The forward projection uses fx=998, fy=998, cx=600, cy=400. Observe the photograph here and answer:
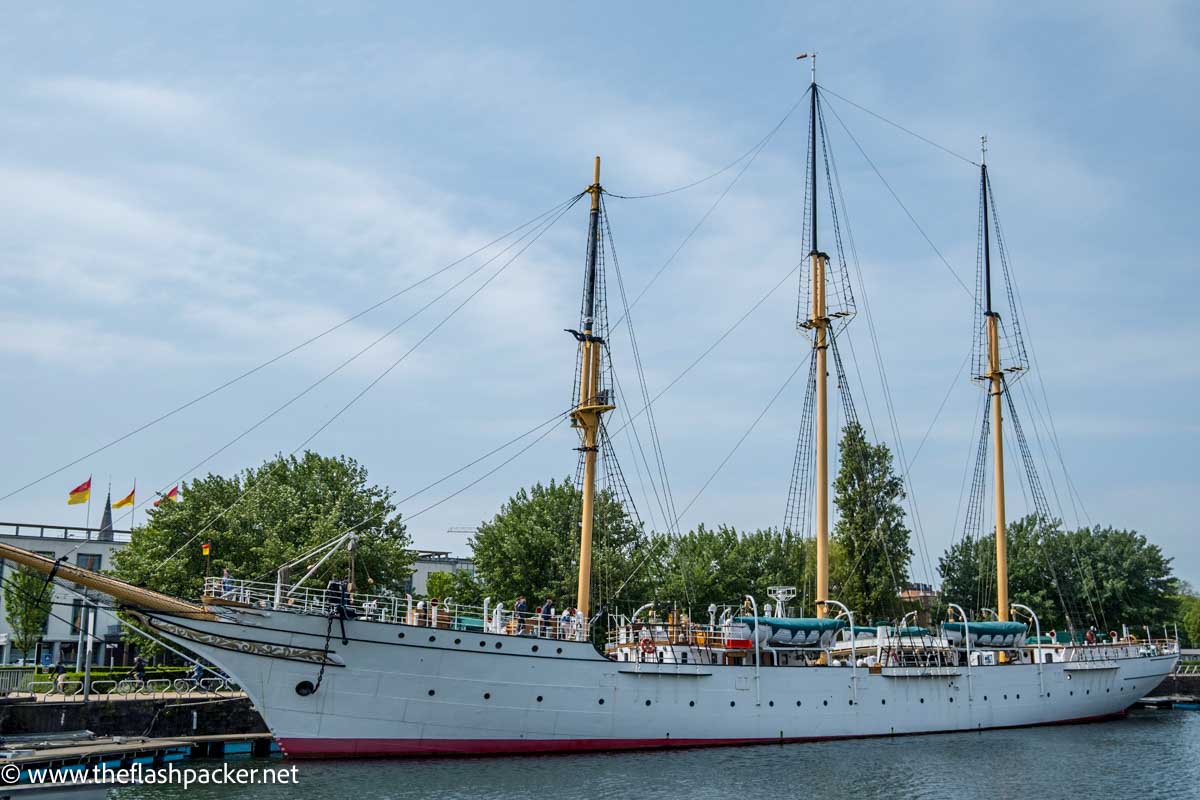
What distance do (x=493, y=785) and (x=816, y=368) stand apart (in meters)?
25.7

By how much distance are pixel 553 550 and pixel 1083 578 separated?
3386 centimetres

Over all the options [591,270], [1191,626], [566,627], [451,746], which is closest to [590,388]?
[591,270]

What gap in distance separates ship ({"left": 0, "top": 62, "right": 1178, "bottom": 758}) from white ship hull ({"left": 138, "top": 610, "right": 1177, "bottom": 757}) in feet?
0.14

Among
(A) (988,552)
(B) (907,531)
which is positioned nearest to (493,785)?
(B) (907,531)

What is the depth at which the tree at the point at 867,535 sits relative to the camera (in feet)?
186

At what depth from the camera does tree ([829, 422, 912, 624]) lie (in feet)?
186

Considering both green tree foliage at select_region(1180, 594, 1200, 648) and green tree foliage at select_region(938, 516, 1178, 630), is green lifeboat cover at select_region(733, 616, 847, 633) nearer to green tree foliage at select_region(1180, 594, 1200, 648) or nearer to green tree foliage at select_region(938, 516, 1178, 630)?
green tree foliage at select_region(938, 516, 1178, 630)

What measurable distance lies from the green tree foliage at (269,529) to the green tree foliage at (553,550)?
221 inches

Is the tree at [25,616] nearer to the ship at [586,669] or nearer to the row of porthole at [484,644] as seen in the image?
the ship at [586,669]

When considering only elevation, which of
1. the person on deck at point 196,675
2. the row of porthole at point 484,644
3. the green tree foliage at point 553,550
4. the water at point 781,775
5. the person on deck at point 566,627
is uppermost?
the green tree foliage at point 553,550

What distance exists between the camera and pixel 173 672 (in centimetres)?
4025

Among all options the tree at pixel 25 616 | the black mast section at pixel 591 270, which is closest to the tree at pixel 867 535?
the black mast section at pixel 591 270

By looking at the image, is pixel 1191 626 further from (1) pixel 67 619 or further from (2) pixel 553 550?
(1) pixel 67 619

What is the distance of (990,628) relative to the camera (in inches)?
1591
